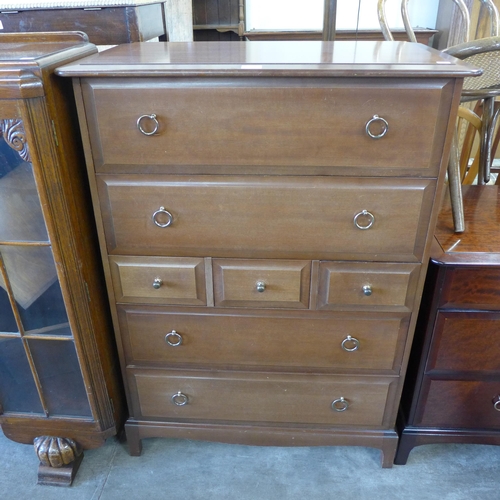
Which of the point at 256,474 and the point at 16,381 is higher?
the point at 16,381

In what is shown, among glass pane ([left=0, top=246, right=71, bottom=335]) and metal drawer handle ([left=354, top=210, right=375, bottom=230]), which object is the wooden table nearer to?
glass pane ([left=0, top=246, right=71, bottom=335])

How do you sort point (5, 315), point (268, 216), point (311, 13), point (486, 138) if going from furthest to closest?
point (311, 13) < point (486, 138) < point (5, 315) < point (268, 216)

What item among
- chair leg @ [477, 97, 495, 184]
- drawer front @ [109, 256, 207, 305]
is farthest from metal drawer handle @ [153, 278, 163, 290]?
chair leg @ [477, 97, 495, 184]

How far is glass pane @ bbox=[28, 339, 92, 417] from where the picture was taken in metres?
1.12

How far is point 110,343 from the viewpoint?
122 cm

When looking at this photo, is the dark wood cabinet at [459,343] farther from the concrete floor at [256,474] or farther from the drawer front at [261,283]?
the drawer front at [261,283]

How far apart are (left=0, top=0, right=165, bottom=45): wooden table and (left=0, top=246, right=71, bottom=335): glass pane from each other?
2.10 ft

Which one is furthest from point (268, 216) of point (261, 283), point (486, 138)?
point (486, 138)

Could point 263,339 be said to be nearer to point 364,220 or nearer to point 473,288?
point 364,220

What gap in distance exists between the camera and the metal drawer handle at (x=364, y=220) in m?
0.93

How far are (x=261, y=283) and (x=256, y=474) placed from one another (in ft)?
2.07

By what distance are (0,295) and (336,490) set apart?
3.38 ft

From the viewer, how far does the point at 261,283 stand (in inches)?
40.5

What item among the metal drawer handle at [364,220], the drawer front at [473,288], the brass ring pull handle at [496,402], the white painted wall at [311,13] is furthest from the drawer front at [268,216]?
the white painted wall at [311,13]
